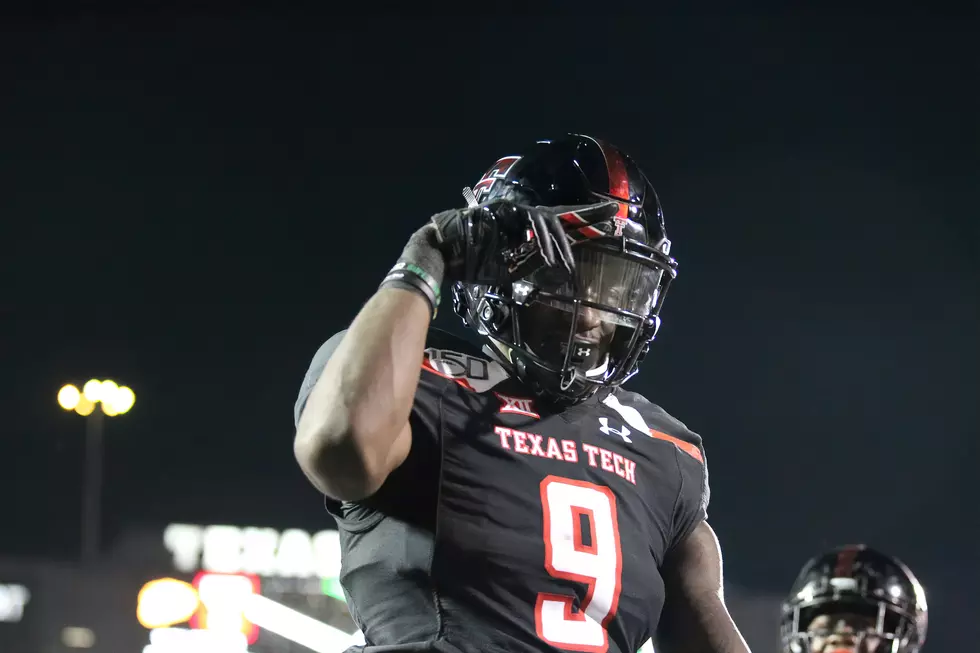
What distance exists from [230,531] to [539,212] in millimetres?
13190

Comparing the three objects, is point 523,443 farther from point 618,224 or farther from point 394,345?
point 618,224

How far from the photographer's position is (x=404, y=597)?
182 centimetres

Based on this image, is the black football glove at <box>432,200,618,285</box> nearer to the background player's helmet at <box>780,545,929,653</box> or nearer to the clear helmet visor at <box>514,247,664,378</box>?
the clear helmet visor at <box>514,247,664,378</box>

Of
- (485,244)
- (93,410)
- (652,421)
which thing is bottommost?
(652,421)

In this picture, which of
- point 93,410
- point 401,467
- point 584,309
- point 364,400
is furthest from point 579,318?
point 93,410

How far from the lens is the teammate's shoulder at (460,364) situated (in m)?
2.03

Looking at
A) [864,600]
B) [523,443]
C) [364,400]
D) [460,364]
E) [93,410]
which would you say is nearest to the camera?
[364,400]

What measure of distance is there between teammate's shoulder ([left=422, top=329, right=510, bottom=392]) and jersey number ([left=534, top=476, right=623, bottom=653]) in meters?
0.24

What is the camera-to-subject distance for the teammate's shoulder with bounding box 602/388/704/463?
7.52ft

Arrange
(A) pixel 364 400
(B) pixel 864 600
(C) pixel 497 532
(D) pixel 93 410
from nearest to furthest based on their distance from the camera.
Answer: (A) pixel 364 400, (C) pixel 497 532, (B) pixel 864 600, (D) pixel 93 410

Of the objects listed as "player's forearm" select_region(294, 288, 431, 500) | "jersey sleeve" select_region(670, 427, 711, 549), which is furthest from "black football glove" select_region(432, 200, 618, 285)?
"jersey sleeve" select_region(670, 427, 711, 549)

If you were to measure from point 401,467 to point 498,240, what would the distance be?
0.44m

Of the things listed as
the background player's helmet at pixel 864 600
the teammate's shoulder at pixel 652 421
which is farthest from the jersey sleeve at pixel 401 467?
the background player's helmet at pixel 864 600

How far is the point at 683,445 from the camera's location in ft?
7.71
